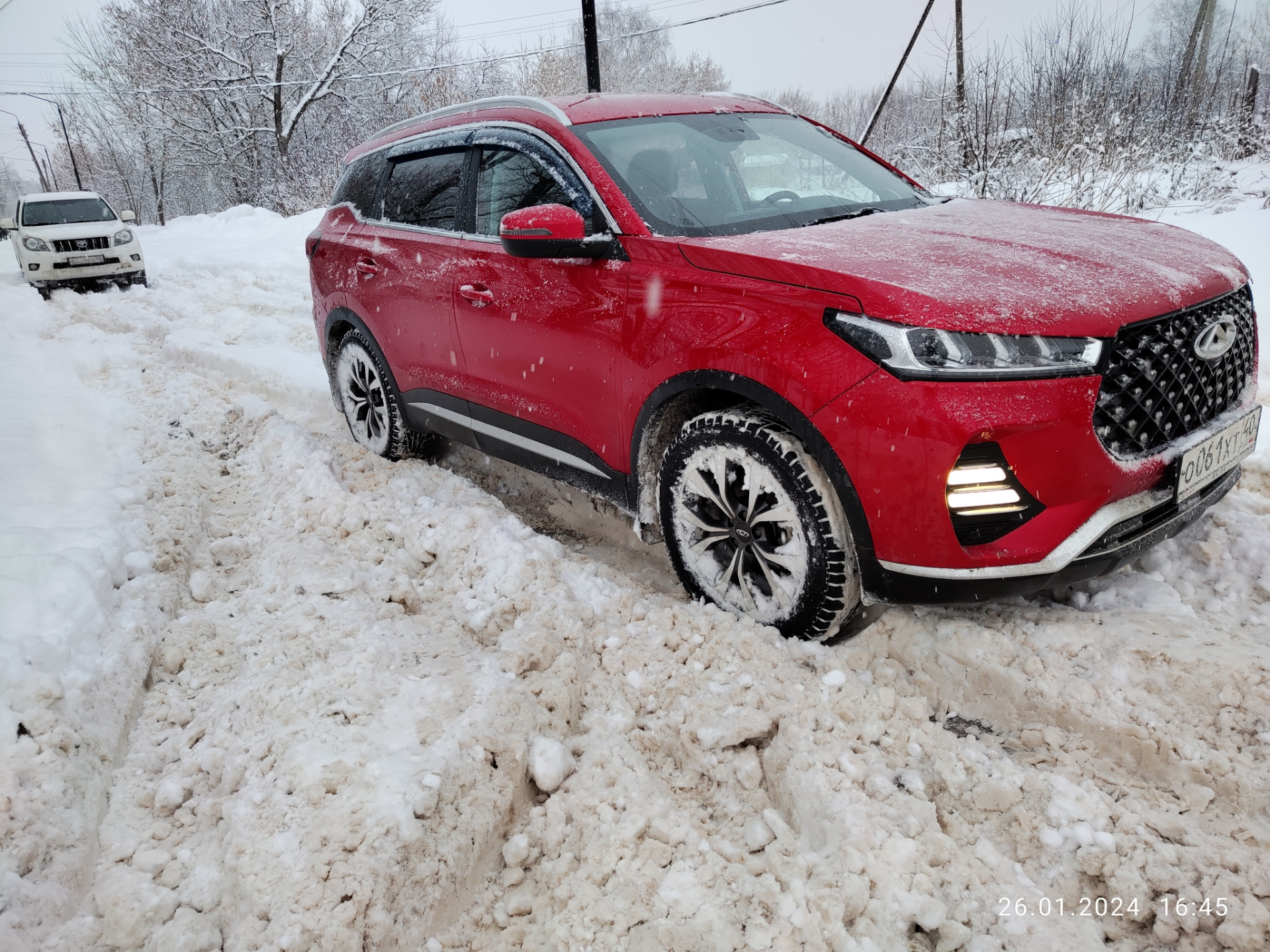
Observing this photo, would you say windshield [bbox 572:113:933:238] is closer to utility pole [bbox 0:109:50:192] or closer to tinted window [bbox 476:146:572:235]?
tinted window [bbox 476:146:572:235]

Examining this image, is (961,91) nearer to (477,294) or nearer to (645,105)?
(645,105)

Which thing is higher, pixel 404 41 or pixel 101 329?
pixel 404 41

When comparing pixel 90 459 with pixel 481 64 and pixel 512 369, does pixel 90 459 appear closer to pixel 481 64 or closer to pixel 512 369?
pixel 512 369

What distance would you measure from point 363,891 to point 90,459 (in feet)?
11.7

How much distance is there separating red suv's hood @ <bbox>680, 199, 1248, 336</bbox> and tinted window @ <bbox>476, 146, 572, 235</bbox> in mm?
776

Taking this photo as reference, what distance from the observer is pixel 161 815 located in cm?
210

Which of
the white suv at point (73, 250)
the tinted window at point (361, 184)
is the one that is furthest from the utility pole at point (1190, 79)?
the white suv at point (73, 250)

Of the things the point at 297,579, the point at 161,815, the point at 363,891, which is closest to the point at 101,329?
the point at 297,579

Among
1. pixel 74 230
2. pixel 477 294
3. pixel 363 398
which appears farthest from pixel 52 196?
pixel 477 294

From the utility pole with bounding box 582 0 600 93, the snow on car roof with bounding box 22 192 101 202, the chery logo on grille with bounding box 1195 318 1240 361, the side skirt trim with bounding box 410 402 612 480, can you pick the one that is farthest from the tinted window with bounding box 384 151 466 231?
the utility pole with bounding box 582 0 600 93

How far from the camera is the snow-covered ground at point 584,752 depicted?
1.74 m

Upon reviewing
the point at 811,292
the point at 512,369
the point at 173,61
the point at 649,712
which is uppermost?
the point at 173,61

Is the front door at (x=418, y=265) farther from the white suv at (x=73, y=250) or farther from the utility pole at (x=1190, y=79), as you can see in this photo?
the utility pole at (x=1190, y=79)

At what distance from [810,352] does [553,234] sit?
1067 millimetres
